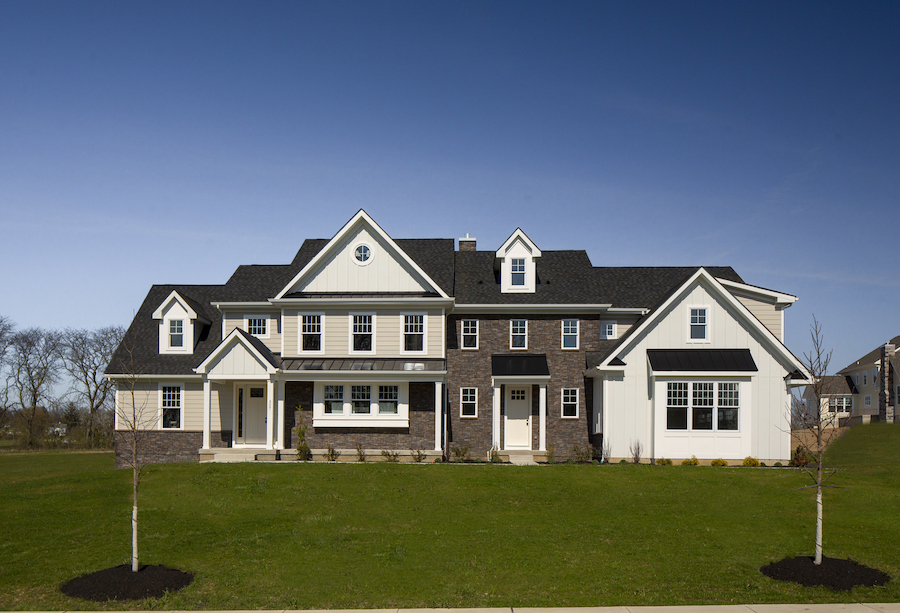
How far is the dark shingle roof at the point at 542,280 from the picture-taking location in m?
28.1

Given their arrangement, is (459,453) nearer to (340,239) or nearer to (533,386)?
(533,386)

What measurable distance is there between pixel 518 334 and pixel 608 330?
405 centimetres

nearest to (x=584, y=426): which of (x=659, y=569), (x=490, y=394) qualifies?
(x=490, y=394)

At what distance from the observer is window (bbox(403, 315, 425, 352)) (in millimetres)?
26516

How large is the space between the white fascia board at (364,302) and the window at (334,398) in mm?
3300

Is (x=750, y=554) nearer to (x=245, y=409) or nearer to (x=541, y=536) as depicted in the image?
(x=541, y=536)

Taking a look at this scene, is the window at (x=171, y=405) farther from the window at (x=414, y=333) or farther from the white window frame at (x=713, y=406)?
the white window frame at (x=713, y=406)

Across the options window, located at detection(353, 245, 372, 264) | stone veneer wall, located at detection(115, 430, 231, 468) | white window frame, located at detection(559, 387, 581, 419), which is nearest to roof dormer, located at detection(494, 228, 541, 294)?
white window frame, located at detection(559, 387, 581, 419)

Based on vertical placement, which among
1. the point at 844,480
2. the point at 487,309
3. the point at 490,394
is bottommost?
the point at 844,480

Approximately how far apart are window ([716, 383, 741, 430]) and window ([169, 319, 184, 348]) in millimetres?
22062

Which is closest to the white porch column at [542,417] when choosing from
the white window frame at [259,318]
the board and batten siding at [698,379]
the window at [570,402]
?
the window at [570,402]

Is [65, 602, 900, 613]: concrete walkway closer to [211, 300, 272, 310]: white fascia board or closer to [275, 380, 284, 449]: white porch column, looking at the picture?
[275, 380, 284, 449]: white porch column

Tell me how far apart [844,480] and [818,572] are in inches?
412

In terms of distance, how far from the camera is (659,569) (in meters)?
12.3
